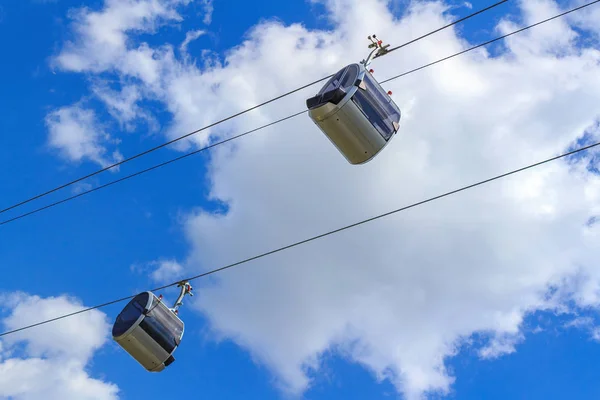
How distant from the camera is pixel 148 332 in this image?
15594mm

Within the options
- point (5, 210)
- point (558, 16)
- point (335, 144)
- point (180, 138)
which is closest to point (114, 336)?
point (5, 210)

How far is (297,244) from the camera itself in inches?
517

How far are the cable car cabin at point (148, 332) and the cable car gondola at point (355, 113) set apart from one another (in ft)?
19.0

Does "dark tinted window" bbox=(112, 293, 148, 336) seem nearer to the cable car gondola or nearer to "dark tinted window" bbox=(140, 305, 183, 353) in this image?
"dark tinted window" bbox=(140, 305, 183, 353)

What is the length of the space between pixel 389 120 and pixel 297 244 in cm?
273

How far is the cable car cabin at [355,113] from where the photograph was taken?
12.5 m

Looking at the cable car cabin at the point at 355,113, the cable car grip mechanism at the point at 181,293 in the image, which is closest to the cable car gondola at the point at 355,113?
the cable car cabin at the point at 355,113

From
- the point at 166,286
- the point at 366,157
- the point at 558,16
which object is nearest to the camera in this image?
the point at 558,16

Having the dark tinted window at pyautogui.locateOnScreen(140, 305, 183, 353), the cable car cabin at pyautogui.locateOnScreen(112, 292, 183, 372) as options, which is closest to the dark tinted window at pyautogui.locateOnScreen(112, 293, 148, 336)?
the cable car cabin at pyautogui.locateOnScreen(112, 292, 183, 372)

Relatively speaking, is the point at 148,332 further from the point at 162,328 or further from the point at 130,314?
the point at 130,314

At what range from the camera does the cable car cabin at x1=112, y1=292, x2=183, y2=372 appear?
15500mm

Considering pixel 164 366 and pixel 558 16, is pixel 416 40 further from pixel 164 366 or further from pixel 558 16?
pixel 164 366

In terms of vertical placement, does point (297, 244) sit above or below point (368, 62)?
below

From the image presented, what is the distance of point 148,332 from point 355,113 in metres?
6.71
